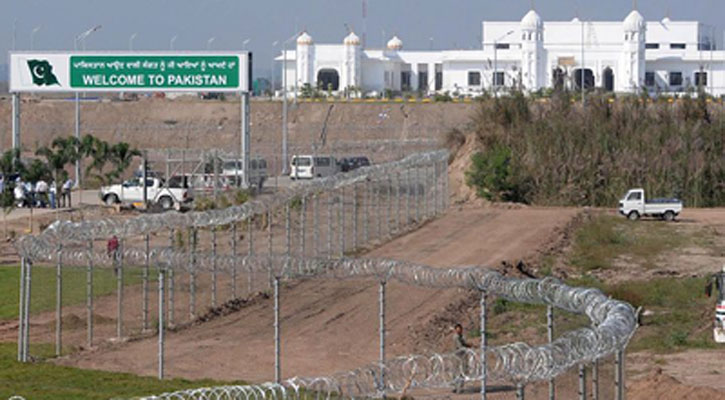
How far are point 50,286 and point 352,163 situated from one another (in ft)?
123

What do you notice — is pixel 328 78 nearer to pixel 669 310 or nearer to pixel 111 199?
pixel 111 199

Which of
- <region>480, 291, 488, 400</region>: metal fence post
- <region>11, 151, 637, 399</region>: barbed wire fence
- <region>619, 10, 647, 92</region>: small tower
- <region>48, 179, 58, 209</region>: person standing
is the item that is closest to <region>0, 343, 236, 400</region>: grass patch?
<region>11, 151, 637, 399</region>: barbed wire fence

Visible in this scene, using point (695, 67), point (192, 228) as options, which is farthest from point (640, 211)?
point (695, 67)

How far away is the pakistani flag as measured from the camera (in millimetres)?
61250

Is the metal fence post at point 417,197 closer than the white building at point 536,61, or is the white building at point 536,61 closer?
the metal fence post at point 417,197

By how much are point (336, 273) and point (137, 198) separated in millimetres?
33138

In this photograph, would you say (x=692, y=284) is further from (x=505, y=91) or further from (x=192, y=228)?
(x=505, y=91)

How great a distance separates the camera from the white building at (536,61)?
110062 mm

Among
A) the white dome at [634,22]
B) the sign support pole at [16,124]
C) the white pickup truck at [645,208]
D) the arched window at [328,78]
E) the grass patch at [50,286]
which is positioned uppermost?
the white dome at [634,22]

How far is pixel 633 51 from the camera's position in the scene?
355 ft

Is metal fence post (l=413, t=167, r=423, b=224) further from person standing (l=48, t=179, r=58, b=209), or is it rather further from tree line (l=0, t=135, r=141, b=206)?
person standing (l=48, t=179, r=58, b=209)

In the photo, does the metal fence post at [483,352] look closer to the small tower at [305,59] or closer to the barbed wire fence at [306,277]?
the barbed wire fence at [306,277]

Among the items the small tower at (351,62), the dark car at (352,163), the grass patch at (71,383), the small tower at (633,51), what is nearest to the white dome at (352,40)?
the small tower at (351,62)

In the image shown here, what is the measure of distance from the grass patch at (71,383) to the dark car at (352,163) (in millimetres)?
45759
